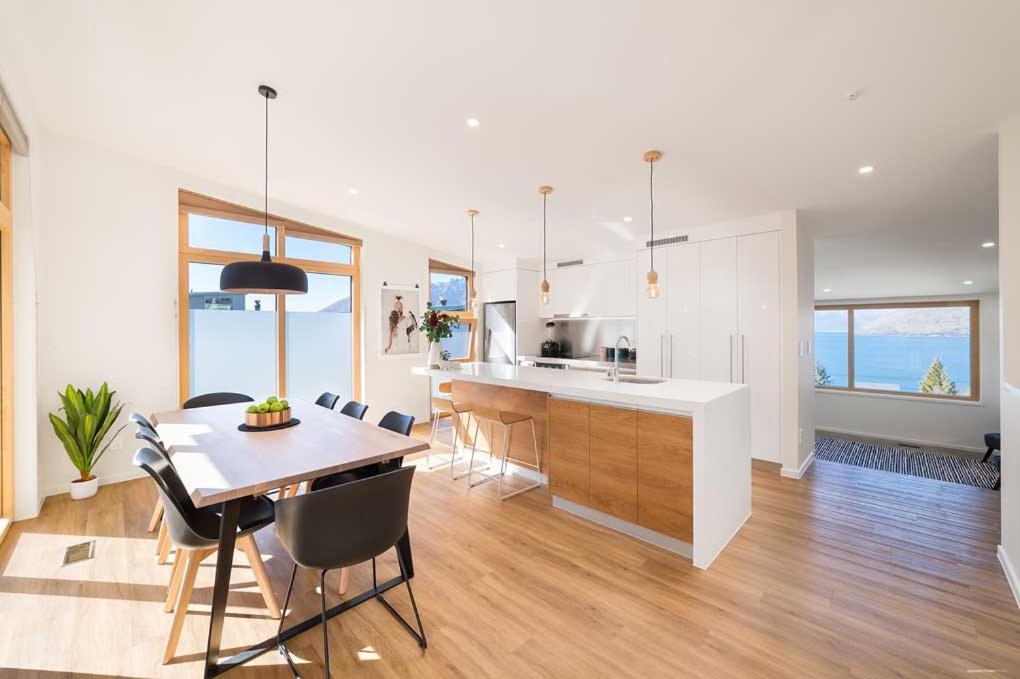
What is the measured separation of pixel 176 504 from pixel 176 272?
3384 mm

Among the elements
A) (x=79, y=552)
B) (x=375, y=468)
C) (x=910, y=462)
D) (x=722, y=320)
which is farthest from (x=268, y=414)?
(x=910, y=462)

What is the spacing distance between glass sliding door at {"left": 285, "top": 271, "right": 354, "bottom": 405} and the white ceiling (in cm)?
146

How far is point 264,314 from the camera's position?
15.9ft

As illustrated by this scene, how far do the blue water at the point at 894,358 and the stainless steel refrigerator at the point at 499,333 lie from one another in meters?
6.03

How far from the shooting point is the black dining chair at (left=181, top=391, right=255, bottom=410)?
349 centimetres

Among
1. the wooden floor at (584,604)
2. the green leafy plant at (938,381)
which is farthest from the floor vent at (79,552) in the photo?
the green leafy plant at (938,381)

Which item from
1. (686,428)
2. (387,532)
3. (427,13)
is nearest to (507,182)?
(427,13)

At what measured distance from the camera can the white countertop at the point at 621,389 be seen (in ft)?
8.38

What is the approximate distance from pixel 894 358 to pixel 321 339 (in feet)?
30.1

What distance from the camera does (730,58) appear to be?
208 cm

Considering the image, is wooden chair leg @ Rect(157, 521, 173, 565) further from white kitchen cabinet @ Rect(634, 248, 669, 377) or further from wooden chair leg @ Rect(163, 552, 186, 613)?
white kitchen cabinet @ Rect(634, 248, 669, 377)

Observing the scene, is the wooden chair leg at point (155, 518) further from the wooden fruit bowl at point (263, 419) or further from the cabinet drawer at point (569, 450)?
the cabinet drawer at point (569, 450)

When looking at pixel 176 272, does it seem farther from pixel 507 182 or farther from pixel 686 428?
pixel 686 428

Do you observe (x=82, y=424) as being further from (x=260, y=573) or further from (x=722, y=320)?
(x=722, y=320)
